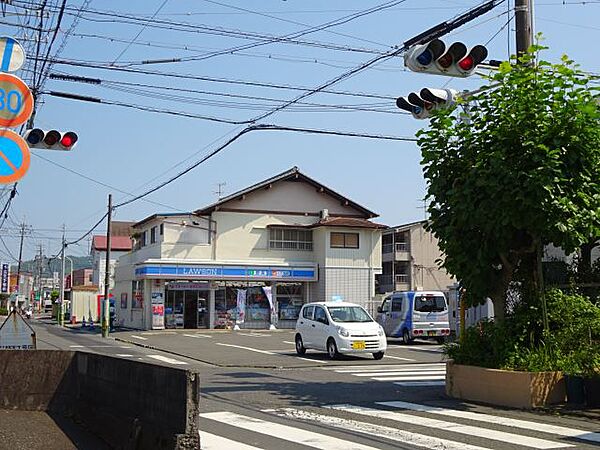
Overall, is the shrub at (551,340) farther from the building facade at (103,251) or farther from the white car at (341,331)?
the building facade at (103,251)

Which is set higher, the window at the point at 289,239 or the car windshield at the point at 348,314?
the window at the point at 289,239

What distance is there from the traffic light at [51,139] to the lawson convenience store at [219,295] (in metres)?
28.4

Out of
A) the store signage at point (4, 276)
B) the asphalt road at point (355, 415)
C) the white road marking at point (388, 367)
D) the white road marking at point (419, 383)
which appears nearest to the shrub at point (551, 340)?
the asphalt road at point (355, 415)

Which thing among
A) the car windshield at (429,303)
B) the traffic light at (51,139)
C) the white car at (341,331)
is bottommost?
the white car at (341,331)

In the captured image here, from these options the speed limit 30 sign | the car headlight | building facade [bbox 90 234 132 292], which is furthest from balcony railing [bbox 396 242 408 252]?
the speed limit 30 sign

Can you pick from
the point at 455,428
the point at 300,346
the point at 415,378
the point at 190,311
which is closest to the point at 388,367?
the point at 415,378

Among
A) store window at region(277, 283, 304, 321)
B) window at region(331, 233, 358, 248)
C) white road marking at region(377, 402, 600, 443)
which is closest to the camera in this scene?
white road marking at region(377, 402, 600, 443)

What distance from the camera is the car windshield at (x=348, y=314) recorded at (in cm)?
2198

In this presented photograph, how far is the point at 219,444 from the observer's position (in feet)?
27.7

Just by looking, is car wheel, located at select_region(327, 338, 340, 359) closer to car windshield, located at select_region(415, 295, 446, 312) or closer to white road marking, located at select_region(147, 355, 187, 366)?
white road marking, located at select_region(147, 355, 187, 366)

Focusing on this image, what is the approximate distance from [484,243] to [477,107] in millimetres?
2310

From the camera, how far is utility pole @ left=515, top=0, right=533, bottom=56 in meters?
12.9

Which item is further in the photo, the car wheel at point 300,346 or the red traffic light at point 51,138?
the car wheel at point 300,346

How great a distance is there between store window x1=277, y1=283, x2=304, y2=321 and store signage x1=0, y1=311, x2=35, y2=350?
28697 millimetres
